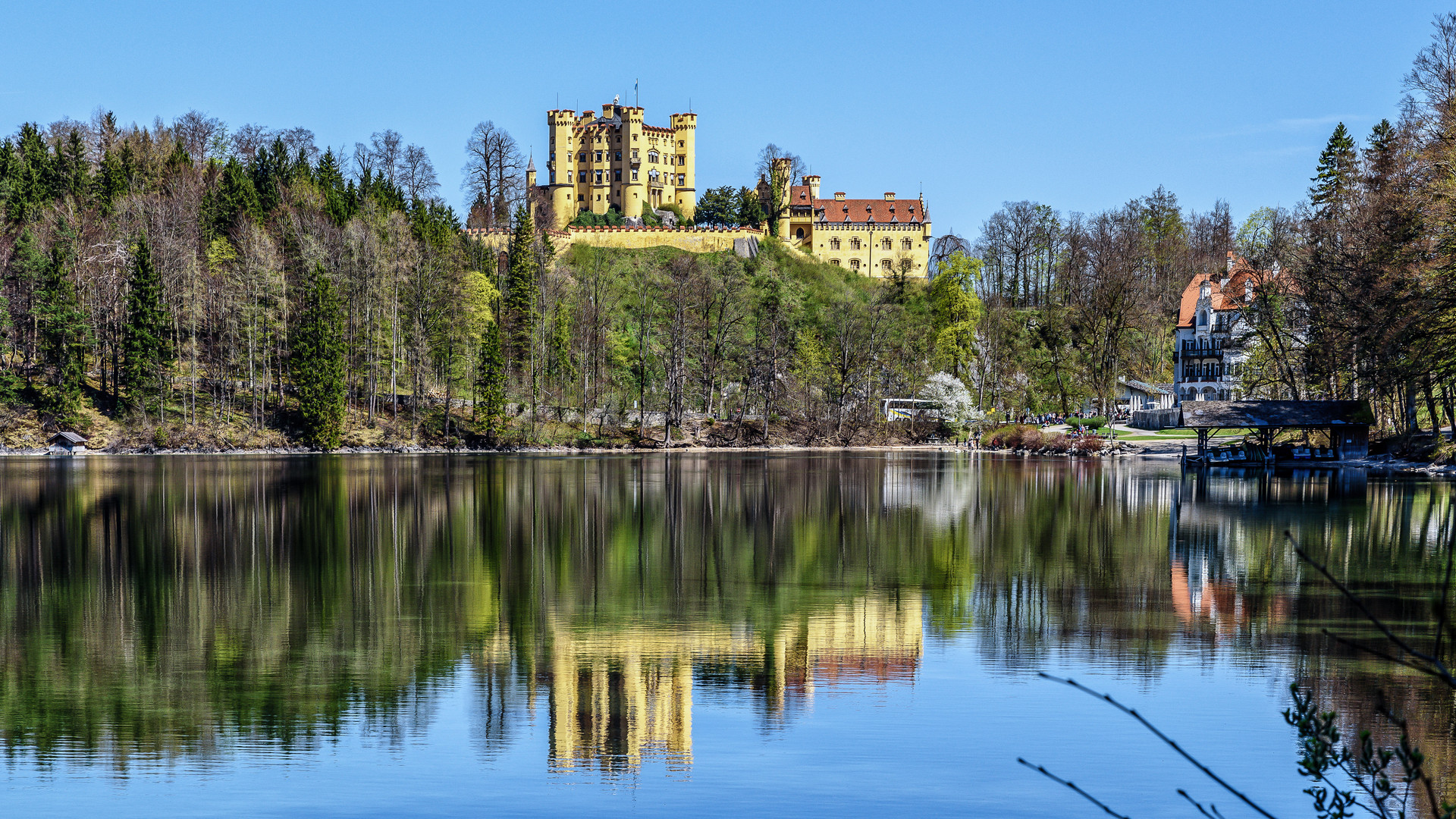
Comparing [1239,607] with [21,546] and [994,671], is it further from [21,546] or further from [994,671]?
[21,546]

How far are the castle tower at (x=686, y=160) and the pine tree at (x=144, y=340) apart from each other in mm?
59925

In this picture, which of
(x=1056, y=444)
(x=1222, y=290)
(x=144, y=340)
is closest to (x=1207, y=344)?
(x=1222, y=290)

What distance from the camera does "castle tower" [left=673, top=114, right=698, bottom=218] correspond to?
117m

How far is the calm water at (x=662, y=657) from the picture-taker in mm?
10898

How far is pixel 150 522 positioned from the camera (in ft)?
94.0

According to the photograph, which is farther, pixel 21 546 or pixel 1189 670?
pixel 21 546

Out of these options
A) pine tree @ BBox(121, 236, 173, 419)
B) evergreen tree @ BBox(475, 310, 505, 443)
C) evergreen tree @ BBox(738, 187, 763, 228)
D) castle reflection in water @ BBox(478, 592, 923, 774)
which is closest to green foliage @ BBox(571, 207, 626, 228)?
evergreen tree @ BBox(738, 187, 763, 228)

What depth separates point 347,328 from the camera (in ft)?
232

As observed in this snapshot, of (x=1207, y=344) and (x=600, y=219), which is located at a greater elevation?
(x=600, y=219)

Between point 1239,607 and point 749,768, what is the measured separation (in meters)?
10.9

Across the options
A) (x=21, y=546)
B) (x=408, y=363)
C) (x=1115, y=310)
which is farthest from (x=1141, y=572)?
(x=1115, y=310)

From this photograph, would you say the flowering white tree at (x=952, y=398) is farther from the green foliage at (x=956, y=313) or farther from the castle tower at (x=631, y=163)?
the castle tower at (x=631, y=163)

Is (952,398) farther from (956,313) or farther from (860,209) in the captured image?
(860,209)

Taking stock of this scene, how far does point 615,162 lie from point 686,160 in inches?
282
